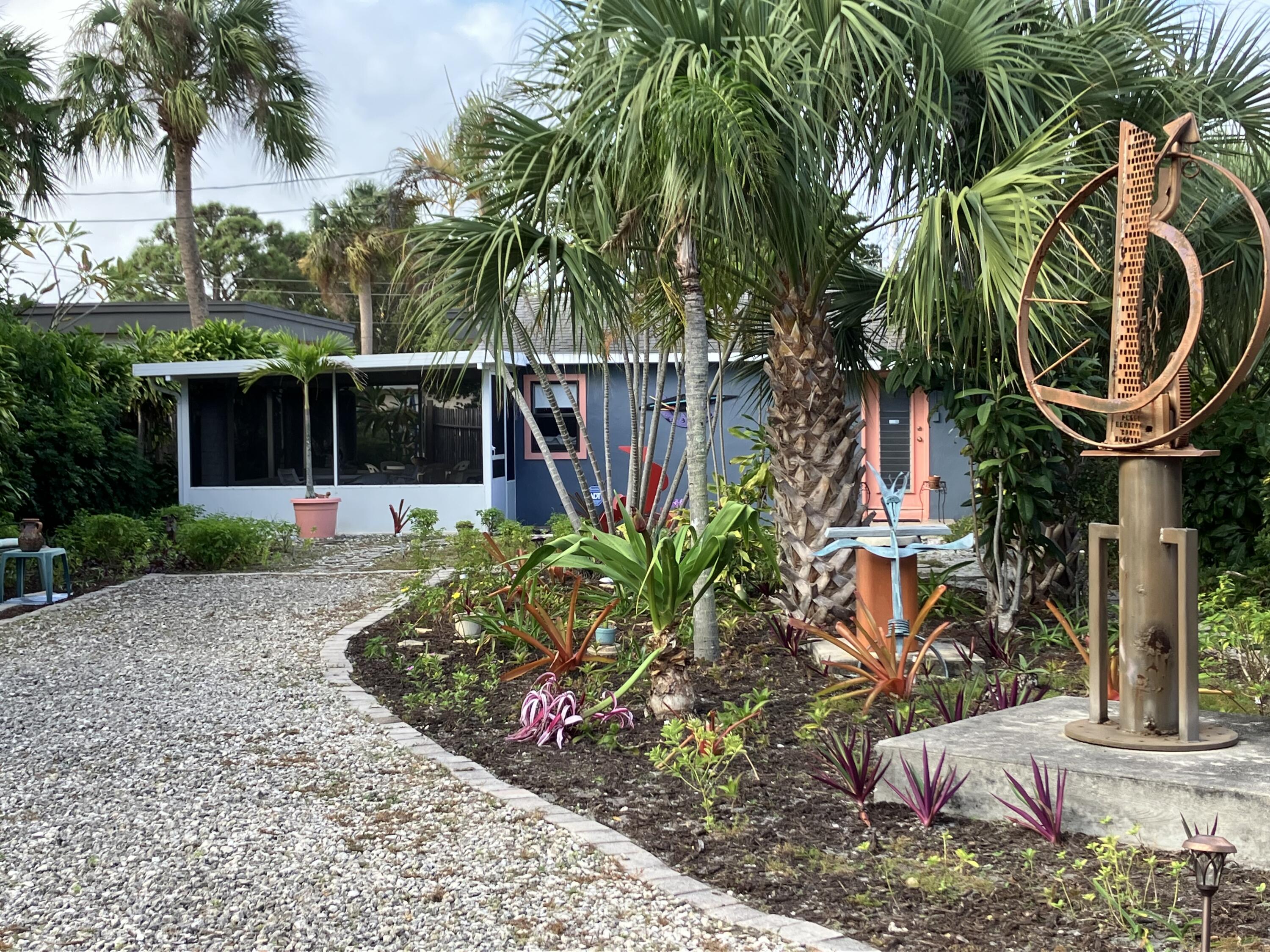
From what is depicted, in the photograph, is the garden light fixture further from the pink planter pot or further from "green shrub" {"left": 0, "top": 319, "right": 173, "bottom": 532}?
the pink planter pot

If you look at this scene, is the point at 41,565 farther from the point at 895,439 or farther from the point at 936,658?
the point at 895,439

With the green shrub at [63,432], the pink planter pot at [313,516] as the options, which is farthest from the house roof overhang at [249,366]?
the pink planter pot at [313,516]

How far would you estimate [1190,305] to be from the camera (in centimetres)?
362

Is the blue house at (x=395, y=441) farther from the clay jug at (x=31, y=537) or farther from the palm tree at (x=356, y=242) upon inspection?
the palm tree at (x=356, y=242)

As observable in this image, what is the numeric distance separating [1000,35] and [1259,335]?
9.48 ft

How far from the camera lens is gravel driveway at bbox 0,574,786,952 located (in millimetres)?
2891

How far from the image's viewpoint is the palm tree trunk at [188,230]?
17.9 m

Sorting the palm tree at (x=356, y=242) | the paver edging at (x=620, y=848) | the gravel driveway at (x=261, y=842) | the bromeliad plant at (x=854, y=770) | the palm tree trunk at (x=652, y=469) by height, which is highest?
the palm tree at (x=356, y=242)

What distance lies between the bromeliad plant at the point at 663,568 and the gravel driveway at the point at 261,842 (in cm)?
114

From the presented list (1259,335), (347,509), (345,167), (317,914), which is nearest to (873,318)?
(1259,335)

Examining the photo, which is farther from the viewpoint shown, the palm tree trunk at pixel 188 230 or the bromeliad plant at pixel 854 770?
the palm tree trunk at pixel 188 230

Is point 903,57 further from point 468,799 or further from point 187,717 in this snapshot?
point 187,717

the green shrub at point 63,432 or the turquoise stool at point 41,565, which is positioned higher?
the green shrub at point 63,432

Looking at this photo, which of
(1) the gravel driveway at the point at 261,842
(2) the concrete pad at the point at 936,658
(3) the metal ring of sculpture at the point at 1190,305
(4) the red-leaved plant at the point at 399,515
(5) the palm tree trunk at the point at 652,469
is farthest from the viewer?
(4) the red-leaved plant at the point at 399,515
